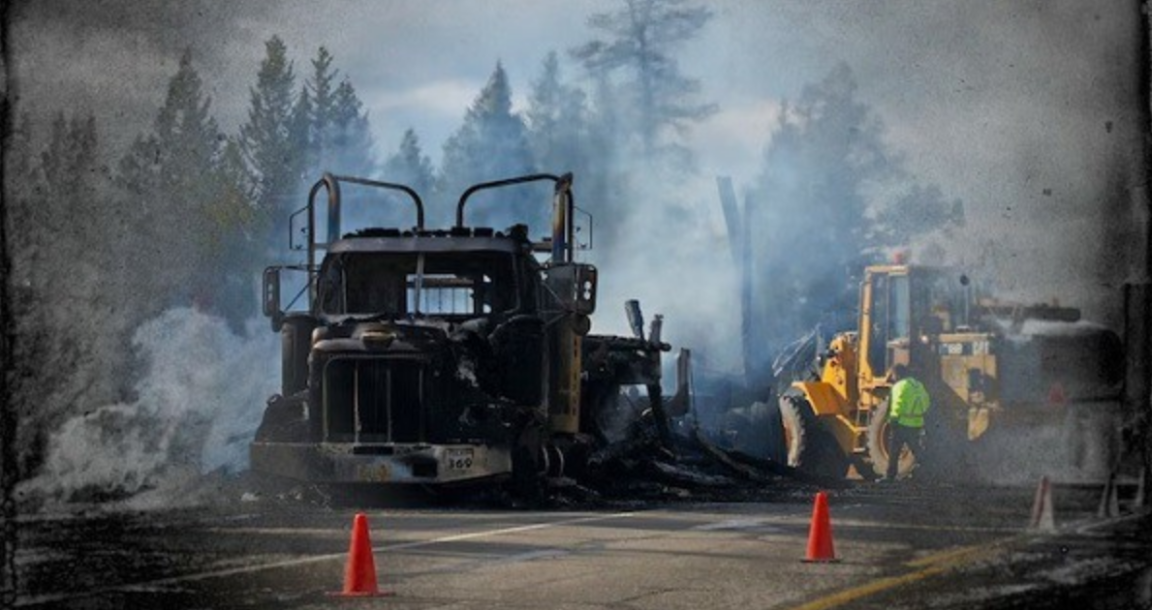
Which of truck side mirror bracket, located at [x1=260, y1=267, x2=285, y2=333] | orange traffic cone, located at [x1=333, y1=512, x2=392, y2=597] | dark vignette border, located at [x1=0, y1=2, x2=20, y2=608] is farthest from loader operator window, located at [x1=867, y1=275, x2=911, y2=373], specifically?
orange traffic cone, located at [x1=333, y1=512, x2=392, y2=597]

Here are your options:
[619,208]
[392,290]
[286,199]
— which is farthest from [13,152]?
[619,208]

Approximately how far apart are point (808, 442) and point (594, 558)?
13.1 meters

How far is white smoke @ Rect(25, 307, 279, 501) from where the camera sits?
74.6ft

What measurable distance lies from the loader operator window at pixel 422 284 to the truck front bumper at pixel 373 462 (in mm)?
1822

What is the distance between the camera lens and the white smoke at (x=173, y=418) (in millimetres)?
22750

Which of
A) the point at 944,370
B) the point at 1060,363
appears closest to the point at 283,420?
the point at 944,370

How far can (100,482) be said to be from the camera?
22.7m

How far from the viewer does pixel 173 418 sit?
2353 centimetres

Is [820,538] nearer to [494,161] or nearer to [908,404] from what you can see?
[494,161]

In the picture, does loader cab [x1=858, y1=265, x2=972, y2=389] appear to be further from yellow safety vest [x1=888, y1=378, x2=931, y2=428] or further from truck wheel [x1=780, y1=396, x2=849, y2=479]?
truck wheel [x1=780, y1=396, x2=849, y2=479]

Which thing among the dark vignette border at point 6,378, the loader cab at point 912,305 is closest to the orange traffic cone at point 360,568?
the dark vignette border at point 6,378

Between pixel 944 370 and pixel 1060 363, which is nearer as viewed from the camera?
pixel 1060 363

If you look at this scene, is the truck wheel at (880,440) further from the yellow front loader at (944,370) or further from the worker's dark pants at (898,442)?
the worker's dark pants at (898,442)

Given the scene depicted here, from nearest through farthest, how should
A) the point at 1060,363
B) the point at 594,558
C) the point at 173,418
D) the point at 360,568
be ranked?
the point at 360,568, the point at 594,558, the point at 173,418, the point at 1060,363
